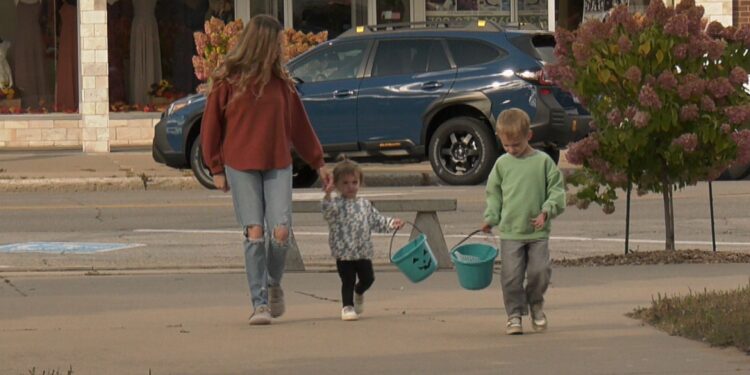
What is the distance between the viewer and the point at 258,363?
28.1 feet

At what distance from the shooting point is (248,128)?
31.2 feet

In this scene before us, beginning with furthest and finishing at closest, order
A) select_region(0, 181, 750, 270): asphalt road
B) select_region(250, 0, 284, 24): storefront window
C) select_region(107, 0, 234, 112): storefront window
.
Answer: select_region(250, 0, 284, 24): storefront window → select_region(107, 0, 234, 112): storefront window → select_region(0, 181, 750, 270): asphalt road

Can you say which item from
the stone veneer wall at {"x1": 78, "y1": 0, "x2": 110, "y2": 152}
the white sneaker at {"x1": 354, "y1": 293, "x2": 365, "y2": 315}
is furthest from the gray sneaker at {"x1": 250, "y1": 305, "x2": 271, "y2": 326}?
the stone veneer wall at {"x1": 78, "y1": 0, "x2": 110, "y2": 152}

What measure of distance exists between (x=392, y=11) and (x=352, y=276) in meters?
19.2

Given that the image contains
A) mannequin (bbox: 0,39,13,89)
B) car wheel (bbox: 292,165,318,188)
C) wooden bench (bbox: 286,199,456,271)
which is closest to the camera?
wooden bench (bbox: 286,199,456,271)

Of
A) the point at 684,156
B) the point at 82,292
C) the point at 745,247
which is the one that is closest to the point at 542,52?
the point at 745,247

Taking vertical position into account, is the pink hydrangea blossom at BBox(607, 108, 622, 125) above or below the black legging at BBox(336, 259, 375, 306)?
above

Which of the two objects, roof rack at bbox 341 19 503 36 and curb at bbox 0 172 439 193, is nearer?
roof rack at bbox 341 19 503 36

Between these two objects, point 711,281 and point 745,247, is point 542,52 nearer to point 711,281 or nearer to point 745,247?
point 745,247

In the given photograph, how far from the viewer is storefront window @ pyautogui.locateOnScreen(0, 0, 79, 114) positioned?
28281mm

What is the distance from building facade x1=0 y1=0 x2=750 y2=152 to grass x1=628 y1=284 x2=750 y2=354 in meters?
18.0

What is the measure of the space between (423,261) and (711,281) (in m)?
2.60

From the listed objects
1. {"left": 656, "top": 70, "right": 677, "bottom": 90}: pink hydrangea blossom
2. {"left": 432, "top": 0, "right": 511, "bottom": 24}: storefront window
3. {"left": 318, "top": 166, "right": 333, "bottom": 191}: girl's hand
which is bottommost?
{"left": 318, "top": 166, "right": 333, "bottom": 191}: girl's hand

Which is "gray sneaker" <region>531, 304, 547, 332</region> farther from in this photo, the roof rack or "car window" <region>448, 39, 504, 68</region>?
the roof rack
